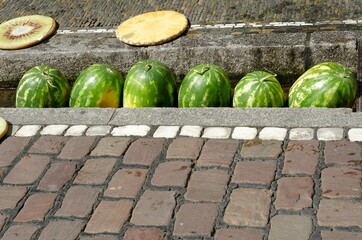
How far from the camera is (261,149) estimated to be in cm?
455

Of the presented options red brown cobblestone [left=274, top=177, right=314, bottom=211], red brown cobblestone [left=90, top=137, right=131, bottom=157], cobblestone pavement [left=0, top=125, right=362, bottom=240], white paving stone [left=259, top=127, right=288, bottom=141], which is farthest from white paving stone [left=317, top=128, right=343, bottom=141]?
red brown cobblestone [left=90, top=137, right=131, bottom=157]

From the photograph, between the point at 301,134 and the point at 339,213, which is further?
the point at 301,134

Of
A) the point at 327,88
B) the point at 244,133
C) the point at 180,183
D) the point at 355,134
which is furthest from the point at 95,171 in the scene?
the point at 327,88

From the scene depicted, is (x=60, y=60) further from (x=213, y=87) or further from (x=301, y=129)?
(x=301, y=129)

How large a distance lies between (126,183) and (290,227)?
108 centimetres

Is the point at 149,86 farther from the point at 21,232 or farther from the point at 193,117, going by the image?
the point at 21,232

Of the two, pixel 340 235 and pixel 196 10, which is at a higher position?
pixel 340 235

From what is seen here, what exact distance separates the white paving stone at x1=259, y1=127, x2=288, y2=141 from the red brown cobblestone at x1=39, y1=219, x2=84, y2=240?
4.51ft

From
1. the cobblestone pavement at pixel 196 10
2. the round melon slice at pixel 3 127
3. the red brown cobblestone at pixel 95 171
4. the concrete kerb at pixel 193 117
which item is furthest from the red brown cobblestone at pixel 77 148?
the cobblestone pavement at pixel 196 10

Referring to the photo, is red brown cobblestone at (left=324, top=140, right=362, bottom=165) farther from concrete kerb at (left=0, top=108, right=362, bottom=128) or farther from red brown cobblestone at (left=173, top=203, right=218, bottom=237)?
red brown cobblestone at (left=173, top=203, right=218, bottom=237)

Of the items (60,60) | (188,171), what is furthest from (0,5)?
(188,171)

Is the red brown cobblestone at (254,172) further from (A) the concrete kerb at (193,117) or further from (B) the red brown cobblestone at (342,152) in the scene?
(A) the concrete kerb at (193,117)

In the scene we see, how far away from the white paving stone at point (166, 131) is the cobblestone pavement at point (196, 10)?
2.89 metres

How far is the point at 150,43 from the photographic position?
587 centimetres
